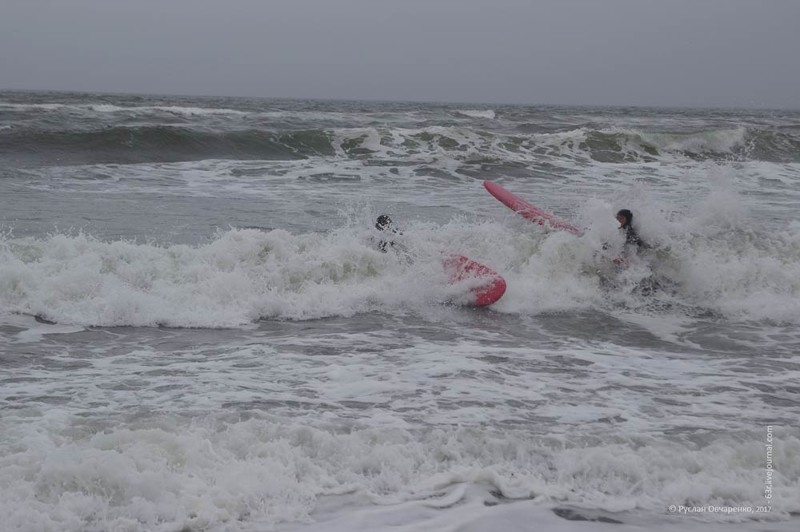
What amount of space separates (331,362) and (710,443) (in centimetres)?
281

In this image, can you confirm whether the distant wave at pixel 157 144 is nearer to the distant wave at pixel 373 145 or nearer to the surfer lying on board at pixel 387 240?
the distant wave at pixel 373 145

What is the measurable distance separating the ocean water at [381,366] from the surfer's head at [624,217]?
21 cm

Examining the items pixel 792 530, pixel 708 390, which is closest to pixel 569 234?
pixel 708 390

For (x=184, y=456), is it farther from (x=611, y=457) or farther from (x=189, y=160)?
(x=189, y=160)

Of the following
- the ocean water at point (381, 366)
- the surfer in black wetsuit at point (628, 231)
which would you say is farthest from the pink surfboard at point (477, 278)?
the surfer in black wetsuit at point (628, 231)

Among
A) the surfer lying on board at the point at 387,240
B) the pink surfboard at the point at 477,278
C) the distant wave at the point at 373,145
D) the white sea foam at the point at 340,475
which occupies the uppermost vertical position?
the distant wave at the point at 373,145

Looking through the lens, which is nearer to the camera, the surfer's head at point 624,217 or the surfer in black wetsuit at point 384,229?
the surfer in black wetsuit at point 384,229

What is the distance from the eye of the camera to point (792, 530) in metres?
3.85

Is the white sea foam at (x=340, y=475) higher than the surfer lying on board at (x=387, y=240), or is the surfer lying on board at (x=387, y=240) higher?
the surfer lying on board at (x=387, y=240)

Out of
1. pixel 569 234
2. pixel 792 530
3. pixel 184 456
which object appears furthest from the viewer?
pixel 569 234

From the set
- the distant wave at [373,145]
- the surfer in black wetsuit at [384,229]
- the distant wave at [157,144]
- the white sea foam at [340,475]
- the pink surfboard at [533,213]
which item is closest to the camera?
the white sea foam at [340,475]

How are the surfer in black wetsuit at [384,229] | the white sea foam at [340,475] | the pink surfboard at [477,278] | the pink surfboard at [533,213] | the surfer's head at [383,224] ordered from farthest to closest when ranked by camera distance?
1. the pink surfboard at [533,213]
2. the surfer's head at [383,224]
3. the surfer in black wetsuit at [384,229]
4. the pink surfboard at [477,278]
5. the white sea foam at [340,475]

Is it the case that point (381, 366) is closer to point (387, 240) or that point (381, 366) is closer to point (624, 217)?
point (387, 240)

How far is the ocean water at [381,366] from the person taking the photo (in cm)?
394
